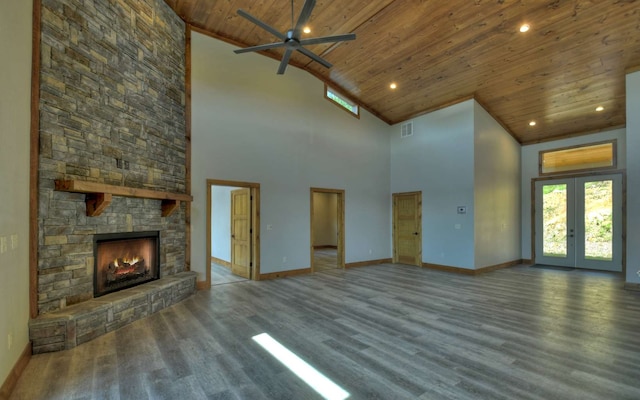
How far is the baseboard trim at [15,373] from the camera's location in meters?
2.12

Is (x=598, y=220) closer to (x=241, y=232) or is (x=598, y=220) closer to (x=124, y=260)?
(x=241, y=232)

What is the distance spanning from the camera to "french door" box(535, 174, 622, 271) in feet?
23.4

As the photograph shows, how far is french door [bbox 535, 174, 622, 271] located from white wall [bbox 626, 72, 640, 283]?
2.13m

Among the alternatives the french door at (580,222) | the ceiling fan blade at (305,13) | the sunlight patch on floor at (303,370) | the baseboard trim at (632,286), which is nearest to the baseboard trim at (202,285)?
the sunlight patch on floor at (303,370)

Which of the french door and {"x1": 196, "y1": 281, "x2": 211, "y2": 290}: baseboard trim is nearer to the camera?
A: {"x1": 196, "y1": 281, "x2": 211, "y2": 290}: baseboard trim

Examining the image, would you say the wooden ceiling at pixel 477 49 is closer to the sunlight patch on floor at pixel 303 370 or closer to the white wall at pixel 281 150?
the white wall at pixel 281 150

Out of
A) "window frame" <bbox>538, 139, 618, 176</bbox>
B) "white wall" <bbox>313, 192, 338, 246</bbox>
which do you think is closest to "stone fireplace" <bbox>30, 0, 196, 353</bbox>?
"white wall" <bbox>313, 192, 338, 246</bbox>

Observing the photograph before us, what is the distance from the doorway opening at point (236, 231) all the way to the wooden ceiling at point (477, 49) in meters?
2.79

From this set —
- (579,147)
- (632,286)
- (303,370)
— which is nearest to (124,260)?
(303,370)

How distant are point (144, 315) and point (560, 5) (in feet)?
23.4

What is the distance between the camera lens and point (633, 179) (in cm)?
535

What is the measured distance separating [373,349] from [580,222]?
7.68m

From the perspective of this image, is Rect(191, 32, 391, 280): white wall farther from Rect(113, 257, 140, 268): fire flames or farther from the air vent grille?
Rect(113, 257, 140, 268): fire flames

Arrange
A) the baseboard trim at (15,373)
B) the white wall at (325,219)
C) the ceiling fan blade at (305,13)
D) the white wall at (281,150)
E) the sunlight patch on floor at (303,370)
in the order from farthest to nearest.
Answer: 1. the white wall at (325,219)
2. the white wall at (281,150)
3. the ceiling fan blade at (305,13)
4. the sunlight patch on floor at (303,370)
5. the baseboard trim at (15,373)
